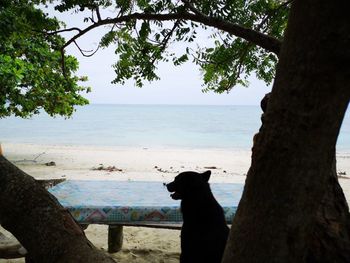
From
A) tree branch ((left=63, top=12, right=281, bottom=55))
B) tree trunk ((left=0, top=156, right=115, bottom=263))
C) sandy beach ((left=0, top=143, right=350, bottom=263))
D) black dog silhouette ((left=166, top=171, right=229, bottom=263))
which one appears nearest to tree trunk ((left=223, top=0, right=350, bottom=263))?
tree trunk ((left=0, top=156, right=115, bottom=263))

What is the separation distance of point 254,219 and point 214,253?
6.93 feet

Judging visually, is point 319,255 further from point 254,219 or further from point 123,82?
point 123,82

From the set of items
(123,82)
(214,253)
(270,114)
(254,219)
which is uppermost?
(123,82)

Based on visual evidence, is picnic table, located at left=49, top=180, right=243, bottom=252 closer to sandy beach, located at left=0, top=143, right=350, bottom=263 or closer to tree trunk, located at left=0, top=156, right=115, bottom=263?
sandy beach, located at left=0, top=143, right=350, bottom=263

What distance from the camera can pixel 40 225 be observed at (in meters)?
1.31

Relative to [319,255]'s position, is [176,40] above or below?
above

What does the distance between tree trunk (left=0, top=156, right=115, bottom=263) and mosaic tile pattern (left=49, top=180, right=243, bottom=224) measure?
8.68ft

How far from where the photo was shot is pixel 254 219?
1.00m

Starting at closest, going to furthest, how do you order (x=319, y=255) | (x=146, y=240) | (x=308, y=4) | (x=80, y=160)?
(x=308, y=4) < (x=319, y=255) < (x=146, y=240) < (x=80, y=160)

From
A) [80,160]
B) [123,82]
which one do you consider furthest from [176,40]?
[80,160]

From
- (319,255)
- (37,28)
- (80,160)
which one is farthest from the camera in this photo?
(80,160)

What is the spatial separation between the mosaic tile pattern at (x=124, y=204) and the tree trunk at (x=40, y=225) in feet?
8.68

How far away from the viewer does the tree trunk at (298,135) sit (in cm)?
92

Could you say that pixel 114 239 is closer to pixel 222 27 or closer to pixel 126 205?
pixel 126 205
